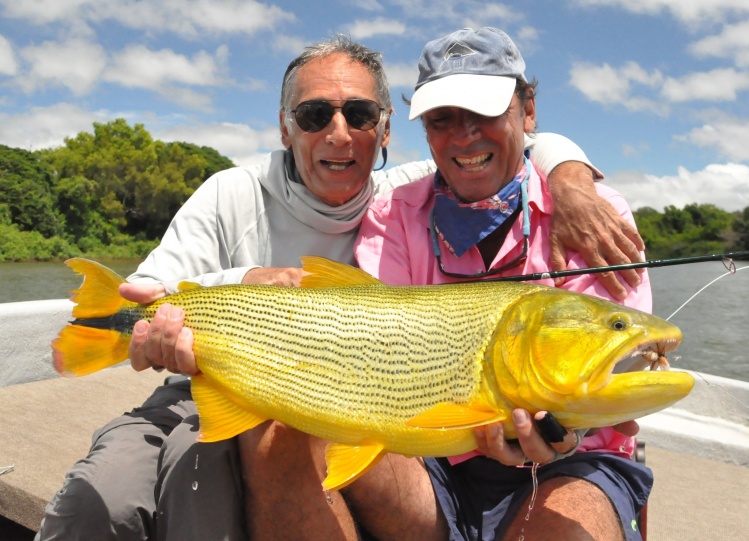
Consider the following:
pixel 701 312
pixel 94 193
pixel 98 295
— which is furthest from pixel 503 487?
pixel 94 193

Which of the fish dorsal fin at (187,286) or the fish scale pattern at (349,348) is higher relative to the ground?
the fish dorsal fin at (187,286)

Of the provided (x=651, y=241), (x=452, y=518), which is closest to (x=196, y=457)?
(x=452, y=518)

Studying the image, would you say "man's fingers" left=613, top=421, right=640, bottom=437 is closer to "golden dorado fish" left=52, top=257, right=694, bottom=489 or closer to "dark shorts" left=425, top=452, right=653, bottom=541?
"dark shorts" left=425, top=452, right=653, bottom=541

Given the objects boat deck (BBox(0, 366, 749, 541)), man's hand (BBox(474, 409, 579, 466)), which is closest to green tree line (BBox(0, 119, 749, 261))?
boat deck (BBox(0, 366, 749, 541))

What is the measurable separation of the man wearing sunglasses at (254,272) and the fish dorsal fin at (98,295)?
0.07 metres

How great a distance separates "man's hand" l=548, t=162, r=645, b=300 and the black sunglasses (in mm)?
1169

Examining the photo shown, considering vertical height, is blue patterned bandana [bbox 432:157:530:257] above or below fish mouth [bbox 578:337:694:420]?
above

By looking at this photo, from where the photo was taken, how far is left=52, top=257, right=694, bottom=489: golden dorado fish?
80.5 inches

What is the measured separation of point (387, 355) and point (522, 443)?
1.85 ft

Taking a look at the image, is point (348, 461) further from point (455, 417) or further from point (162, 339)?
point (162, 339)

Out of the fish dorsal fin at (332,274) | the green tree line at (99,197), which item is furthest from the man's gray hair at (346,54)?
the green tree line at (99,197)

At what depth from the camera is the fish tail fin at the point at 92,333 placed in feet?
8.59

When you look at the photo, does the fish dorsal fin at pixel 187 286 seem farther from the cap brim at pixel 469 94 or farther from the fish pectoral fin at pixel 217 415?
the cap brim at pixel 469 94

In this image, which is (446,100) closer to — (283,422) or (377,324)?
(377,324)
